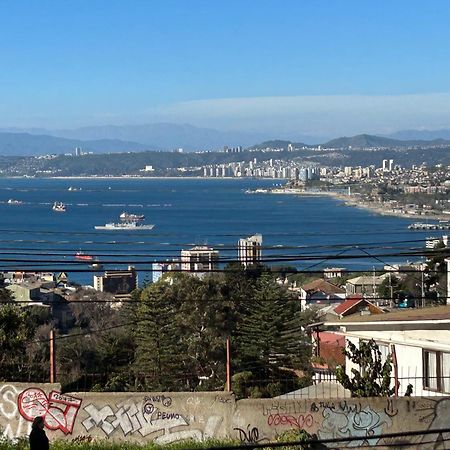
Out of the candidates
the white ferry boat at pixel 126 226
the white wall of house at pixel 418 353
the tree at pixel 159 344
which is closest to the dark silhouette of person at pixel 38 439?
the white wall of house at pixel 418 353

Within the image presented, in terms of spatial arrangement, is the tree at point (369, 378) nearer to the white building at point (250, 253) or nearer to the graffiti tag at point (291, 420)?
the graffiti tag at point (291, 420)

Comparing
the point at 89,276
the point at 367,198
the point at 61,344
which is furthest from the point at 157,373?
the point at 367,198

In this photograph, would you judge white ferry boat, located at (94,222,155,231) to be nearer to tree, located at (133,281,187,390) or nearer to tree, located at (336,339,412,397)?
tree, located at (133,281,187,390)

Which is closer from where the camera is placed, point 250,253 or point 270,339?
point 270,339

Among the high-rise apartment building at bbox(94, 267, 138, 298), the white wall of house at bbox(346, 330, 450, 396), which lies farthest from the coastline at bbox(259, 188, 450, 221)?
the white wall of house at bbox(346, 330, 450, 396)

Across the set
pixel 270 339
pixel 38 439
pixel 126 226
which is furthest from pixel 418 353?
pixel 126 226

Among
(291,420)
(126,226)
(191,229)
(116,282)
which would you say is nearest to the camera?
(291,420)

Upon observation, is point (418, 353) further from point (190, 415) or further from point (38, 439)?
point (38, 439)
